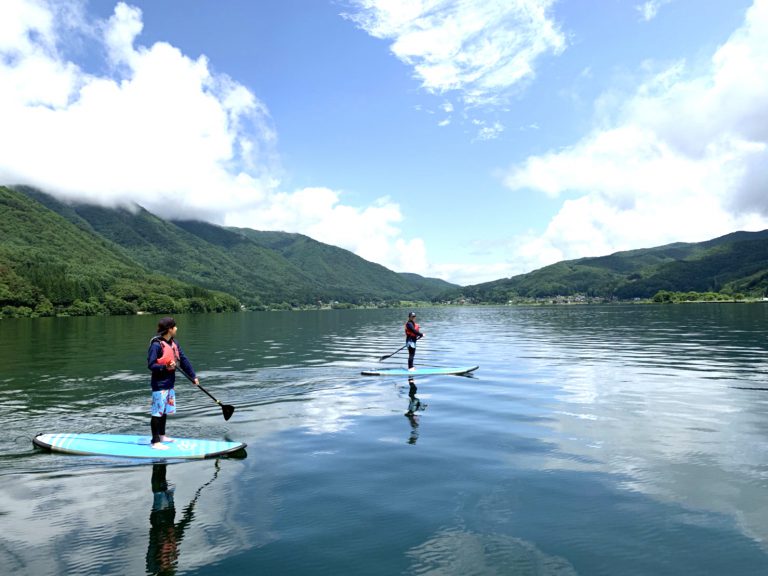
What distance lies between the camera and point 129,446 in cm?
1488

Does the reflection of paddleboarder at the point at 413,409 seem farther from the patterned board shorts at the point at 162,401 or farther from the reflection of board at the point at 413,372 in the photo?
the patterned board shorts at the point at 162,401

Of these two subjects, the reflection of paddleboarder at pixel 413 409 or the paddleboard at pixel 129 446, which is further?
the reflection of paddleboarder at pixel 413 409

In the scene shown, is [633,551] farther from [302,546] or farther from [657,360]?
[657,360]

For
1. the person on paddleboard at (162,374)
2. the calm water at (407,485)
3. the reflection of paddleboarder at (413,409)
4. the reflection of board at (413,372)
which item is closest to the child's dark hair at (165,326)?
the person on paddleboard at (162,374)

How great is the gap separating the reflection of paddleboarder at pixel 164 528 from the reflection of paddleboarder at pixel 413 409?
6.92 meters

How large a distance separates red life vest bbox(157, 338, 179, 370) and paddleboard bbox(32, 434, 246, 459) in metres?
2.53

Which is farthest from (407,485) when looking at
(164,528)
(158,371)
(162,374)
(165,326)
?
(165,326)

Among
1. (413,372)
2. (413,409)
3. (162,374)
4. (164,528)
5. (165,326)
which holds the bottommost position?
(413,409)

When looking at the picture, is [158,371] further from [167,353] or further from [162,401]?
[162,401]

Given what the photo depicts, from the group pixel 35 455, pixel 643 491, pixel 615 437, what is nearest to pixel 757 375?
pixel 615 437

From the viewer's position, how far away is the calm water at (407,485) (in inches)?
341

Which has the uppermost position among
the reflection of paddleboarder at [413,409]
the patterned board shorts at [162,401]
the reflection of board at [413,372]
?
the patterned board shorts at [162,401]

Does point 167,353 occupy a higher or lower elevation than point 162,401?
higher

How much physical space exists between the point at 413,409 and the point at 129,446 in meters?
11.1
